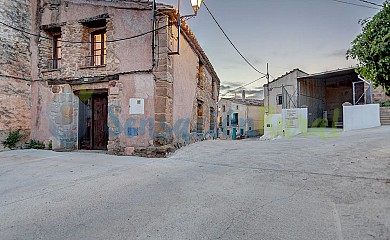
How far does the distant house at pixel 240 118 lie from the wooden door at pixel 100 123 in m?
22.6

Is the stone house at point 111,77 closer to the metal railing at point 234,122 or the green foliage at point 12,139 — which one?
the green foliage at point 12,139

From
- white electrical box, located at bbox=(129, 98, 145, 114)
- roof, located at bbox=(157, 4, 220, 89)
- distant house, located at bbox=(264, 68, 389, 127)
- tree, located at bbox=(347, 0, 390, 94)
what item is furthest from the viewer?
distant house, located at bbox=(264, 68, 389, 127)

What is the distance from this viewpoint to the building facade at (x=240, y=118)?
102ft

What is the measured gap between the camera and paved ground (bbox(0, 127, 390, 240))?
2357mm

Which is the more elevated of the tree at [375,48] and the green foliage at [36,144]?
the tree at [375,48]

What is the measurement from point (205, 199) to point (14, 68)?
8444 mm

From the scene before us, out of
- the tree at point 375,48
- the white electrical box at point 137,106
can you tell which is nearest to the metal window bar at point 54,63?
the white electrical box at point 137,106

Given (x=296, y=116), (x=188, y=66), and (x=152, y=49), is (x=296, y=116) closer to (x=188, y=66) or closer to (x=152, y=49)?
(x=188, y=66)

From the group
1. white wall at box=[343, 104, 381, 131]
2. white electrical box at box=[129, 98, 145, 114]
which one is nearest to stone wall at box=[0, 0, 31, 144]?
white electrical box at box=[129, 98, 145, 114]

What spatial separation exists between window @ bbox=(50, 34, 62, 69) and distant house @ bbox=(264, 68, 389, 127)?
12.8 meters

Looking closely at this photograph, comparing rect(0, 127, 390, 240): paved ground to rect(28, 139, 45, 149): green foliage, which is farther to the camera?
rect(28, 139, 45, 149): green foliage

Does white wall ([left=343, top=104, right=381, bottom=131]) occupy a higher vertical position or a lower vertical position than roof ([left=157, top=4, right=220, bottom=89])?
lower

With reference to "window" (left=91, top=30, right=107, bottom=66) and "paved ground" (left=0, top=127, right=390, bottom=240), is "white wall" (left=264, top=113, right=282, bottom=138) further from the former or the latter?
"window" (left=91, top=30, right=107, bottom=66)

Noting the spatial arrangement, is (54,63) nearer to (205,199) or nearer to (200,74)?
(200,74)
